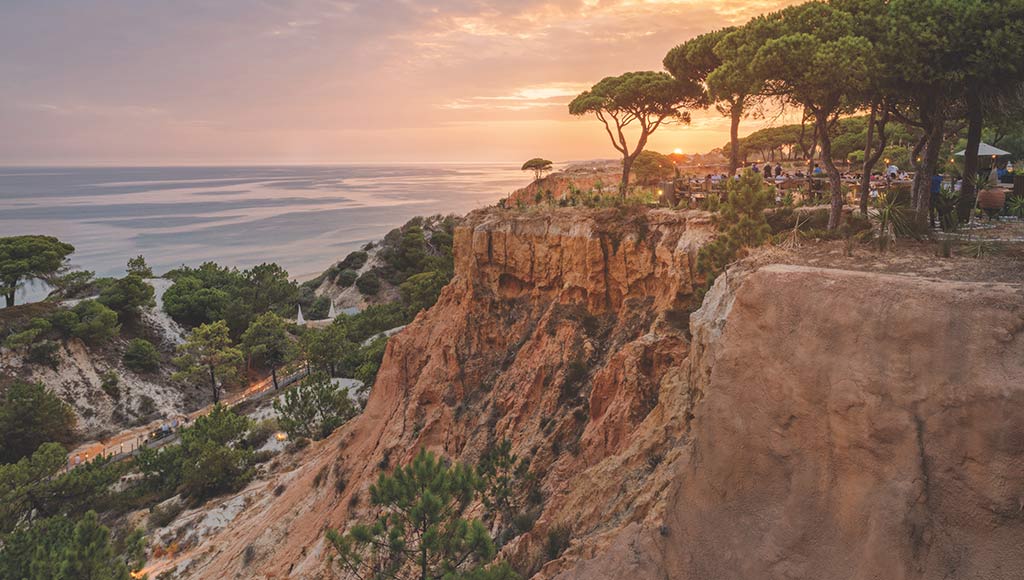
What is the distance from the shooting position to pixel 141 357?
170ft

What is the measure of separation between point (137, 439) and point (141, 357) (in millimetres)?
12767

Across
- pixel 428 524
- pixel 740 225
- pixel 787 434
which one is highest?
pixel 740 225

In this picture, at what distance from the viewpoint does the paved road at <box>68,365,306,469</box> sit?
38.9 meters

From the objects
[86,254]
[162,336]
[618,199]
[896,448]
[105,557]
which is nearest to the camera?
[896,448]

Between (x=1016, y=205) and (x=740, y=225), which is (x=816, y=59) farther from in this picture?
(x=1016, y=205)

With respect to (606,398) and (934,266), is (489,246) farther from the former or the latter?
(934,266)

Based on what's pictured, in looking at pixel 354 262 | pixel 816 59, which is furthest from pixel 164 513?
pixel 354 262

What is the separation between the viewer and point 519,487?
56.5 feet

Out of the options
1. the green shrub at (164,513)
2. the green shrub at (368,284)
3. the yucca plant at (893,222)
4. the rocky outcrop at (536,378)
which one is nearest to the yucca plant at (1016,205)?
the yucca plant at (893,222)

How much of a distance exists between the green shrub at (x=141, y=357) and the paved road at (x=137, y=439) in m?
7.73

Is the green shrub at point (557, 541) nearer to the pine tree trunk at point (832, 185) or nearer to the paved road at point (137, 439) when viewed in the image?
the pine tree trunk at point (832, 185)

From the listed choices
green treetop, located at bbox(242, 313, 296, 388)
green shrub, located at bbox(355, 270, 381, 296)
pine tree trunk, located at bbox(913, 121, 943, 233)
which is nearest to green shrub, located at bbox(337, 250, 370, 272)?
green shrub, located at bbox(355, 270, 381, 296)

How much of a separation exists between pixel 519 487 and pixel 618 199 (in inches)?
484

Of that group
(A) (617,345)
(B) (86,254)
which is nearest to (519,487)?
(A) (617,345)
